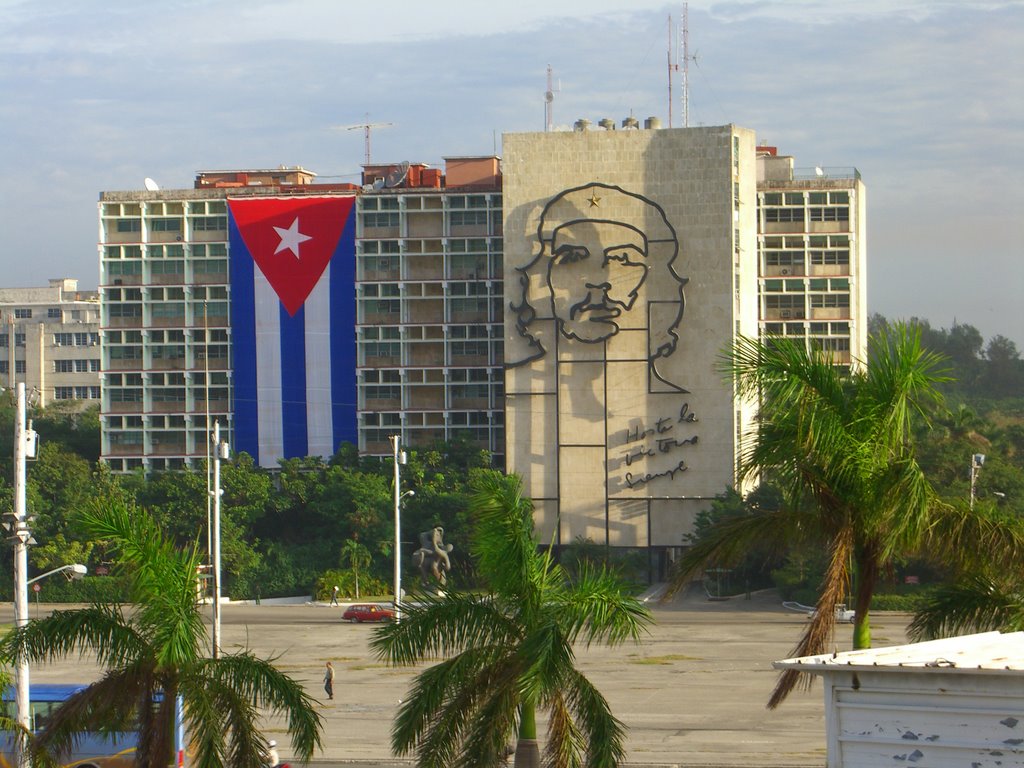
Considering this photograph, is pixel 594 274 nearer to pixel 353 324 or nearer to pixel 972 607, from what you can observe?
pixel 353 324

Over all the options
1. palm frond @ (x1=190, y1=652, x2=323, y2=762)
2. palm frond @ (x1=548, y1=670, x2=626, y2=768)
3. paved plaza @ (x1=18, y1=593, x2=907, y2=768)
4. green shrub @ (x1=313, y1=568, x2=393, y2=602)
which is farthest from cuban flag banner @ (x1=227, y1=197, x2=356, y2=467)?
palm frond @ (x1=548, y1=670, x2=626, y2=768)

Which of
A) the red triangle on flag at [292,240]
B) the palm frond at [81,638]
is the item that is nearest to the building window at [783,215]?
the red triangle on flag at [292,240]

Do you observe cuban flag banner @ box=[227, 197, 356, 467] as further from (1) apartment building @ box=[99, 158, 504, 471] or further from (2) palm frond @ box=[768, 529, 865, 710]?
(2) palm frond @ box=[768, 529, 865, 710]

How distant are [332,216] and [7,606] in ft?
104

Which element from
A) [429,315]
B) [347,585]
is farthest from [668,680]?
[429,315]

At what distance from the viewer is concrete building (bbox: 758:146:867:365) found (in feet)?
346

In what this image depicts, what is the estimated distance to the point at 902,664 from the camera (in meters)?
14.8

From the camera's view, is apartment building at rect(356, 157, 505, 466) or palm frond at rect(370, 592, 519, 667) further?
apartment building at rect(356, 157, 505, 466)

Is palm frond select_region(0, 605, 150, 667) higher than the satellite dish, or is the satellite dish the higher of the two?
the satellite dish

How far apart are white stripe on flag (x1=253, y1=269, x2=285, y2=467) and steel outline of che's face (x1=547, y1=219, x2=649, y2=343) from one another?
18.6 m

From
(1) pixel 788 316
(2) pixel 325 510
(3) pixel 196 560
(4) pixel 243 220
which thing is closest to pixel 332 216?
(4) pixel 243 220

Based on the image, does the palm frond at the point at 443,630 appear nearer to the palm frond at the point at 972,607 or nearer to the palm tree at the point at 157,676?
the palm tree at the point at 157,676

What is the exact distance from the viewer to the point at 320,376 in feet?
339

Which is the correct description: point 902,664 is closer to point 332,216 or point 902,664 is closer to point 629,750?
point 629,750
